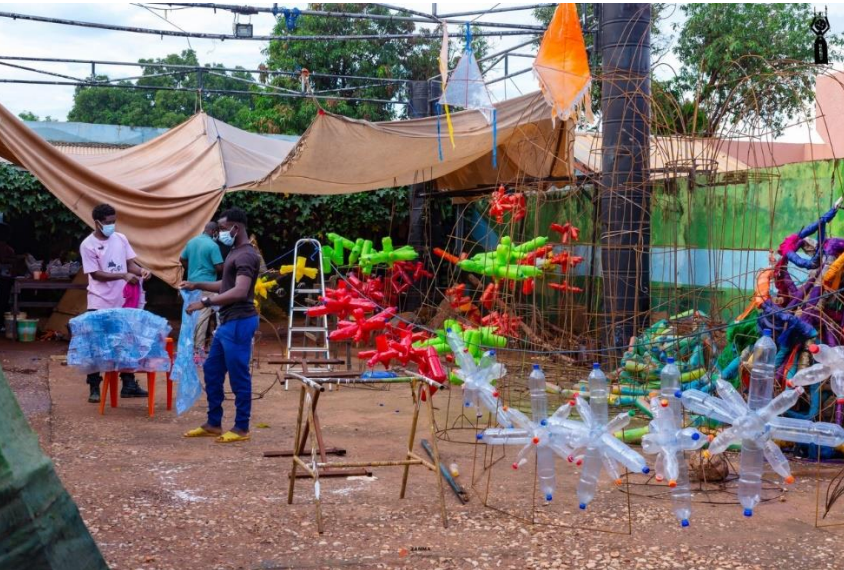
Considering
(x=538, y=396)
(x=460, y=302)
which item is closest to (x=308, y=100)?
(x=460, y=302)

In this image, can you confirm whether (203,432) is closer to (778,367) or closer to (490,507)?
(490,507)

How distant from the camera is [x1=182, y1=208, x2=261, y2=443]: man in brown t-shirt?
5633 millimetres

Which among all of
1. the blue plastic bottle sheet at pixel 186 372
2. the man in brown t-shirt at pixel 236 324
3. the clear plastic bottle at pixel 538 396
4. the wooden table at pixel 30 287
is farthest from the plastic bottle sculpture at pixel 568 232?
the wooden table at pixel 30 287

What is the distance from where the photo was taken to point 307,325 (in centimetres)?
914

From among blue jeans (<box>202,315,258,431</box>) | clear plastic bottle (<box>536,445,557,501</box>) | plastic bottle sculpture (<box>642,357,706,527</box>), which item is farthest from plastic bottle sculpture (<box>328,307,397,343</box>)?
plastic bottle sculpture (<box>642,357,706,527</box>)

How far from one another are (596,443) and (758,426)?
653 mm

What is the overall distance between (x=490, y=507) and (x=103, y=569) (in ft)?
9.18

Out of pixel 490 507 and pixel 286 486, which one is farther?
pixel 286 486

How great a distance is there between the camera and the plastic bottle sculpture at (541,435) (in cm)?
391

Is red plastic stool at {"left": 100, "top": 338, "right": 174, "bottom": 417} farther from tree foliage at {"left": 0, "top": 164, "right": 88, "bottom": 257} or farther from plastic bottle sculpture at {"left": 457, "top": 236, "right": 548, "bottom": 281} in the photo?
tree foliage at {"left": 0, "top": 164, "right": 88, "bottom": 257}

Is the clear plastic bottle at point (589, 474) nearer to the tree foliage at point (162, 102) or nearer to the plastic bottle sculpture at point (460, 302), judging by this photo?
the plastic bottle sculpture at point (460, 302)

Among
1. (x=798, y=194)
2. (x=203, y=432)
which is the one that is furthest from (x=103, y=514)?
(x=798, y=194)

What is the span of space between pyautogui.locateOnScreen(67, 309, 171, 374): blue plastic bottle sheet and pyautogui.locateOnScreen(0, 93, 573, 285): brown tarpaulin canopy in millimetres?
2462

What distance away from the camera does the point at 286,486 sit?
15.9ft
